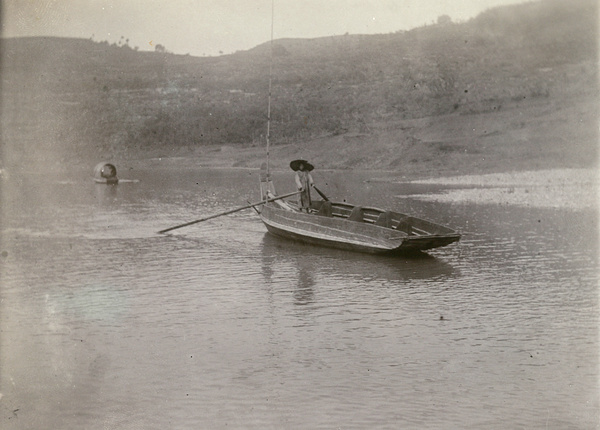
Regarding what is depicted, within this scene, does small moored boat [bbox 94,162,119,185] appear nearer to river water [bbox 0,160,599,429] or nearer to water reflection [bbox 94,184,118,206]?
water reflection [bbox 94,184,118,206]

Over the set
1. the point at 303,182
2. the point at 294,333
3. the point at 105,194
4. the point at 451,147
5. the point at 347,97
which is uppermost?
the point at 347,97

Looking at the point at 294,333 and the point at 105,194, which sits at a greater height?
the point at 105,194

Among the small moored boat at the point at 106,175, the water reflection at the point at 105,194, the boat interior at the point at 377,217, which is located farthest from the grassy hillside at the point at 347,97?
the boat interior at the point at 377,217

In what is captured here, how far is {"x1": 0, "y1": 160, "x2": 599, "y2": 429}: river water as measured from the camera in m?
8.27

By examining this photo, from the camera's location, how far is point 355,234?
59.1 ft

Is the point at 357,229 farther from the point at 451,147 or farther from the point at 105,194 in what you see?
the point at 451,147

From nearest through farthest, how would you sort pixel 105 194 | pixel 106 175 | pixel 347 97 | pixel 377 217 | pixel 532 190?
pixel 377 217
pixel 532 190
pixel 105 194
pixel 106 175
pixel 347 97

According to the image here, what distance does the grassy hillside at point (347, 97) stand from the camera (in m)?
48.5

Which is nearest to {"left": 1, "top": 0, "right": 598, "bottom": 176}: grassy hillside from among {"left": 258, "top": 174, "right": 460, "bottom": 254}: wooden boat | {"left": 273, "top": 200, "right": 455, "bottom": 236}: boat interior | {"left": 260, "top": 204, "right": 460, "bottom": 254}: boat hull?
{"left": 273, "top": 200, "right": 455, "bottom": 236}: boat interior

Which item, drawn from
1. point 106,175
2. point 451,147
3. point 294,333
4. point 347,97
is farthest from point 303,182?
point 347,97

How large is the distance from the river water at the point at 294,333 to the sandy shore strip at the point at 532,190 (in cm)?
629

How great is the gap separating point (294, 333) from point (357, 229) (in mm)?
7011

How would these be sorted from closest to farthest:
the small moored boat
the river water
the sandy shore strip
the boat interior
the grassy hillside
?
1. the river water
2. the boat interior
3. the sandy shore strip
4. the small moored boat
5. the grassy hillside

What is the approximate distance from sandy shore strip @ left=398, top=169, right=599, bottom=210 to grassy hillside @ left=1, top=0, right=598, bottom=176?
9.46 feet
